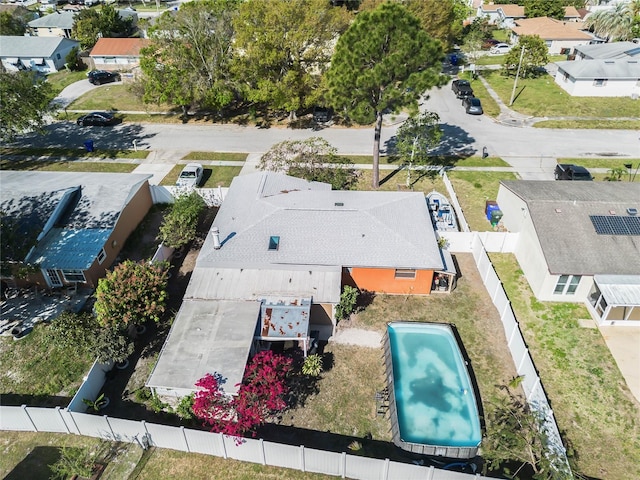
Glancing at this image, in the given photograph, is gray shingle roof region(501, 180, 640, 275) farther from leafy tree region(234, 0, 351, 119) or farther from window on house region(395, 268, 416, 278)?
leafy tree region(234, 0, 351, 119)

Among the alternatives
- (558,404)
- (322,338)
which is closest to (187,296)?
(322,338)

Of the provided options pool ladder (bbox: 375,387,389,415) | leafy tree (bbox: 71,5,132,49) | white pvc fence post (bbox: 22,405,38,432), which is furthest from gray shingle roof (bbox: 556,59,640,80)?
leafy tree (bbox: 71,5,132,49)

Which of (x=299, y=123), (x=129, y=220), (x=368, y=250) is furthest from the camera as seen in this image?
(x=299, y=123)

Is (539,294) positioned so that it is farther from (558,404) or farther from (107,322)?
(107,322)

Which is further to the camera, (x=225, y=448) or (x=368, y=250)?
(x=368, y=250)

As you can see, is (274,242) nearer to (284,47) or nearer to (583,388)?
(583,388)

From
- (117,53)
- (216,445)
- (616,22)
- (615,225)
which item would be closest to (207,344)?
(216,445)
